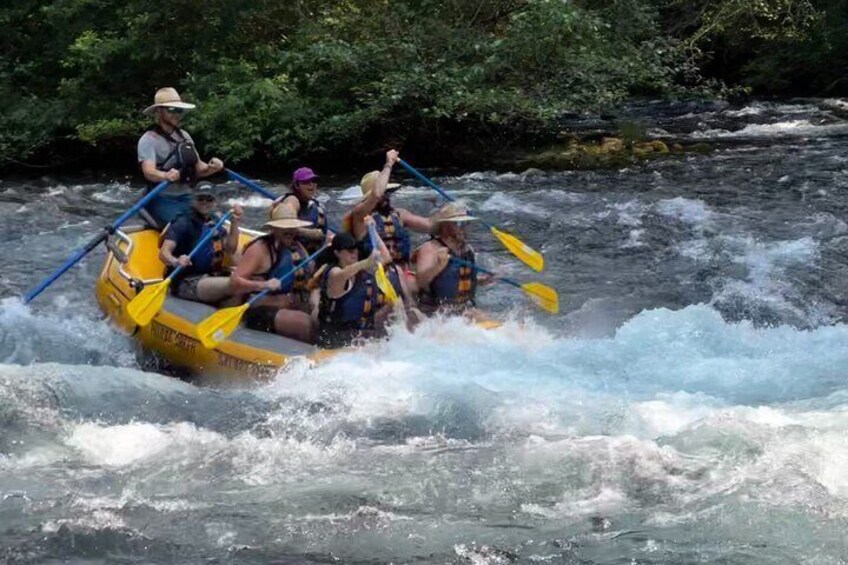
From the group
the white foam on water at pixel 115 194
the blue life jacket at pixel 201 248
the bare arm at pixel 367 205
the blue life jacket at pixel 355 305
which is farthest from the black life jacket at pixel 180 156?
the white foam on water at pixel 115 194

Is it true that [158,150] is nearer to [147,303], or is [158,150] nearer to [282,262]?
[147,303]

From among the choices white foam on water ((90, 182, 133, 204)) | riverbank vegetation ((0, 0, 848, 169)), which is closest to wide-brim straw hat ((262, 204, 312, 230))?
white foam on water ((90, 182, 133, 204))

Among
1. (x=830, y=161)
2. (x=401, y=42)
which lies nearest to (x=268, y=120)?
(x=401, y=42)

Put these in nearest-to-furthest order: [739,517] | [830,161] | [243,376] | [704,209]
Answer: [739,517] → [243,376] → [704,209] → [830,161]

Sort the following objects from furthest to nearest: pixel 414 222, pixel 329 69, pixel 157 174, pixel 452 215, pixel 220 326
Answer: pixel 329 69 → pixel 414 222 → pixel 157 174 → pixel 452 215 → pixel 220 326

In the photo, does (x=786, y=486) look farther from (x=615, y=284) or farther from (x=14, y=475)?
(x=615, y=284)

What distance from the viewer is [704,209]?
35.2 feet

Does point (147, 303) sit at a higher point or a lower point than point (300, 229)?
lower

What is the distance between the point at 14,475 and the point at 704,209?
7525mm

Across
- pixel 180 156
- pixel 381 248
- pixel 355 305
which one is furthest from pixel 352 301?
pixel 180 156

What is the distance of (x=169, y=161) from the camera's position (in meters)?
7.50

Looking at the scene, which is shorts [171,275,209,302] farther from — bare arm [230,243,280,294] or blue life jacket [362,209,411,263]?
blue life jacket [362,209,411,263]

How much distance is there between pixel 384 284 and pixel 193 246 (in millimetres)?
1644

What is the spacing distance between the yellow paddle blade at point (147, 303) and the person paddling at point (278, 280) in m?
0.46
